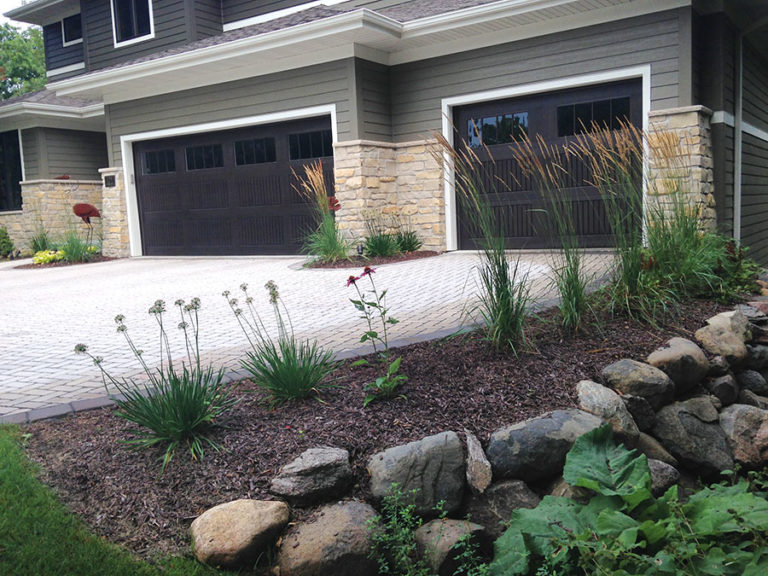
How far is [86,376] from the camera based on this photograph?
4508 mm

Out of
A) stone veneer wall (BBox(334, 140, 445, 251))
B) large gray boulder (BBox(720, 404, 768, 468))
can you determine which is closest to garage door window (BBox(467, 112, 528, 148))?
stone veneer wall (BBox(334, 140, 445, 251))

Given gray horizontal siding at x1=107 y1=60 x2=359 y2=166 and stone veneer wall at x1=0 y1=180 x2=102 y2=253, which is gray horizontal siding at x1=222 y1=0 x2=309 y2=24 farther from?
stone veneer wall at x1=0 y1=180 x2=102 y2=253

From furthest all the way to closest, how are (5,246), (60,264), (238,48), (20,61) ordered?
1. (20,61)
2. (5,246)
3. (60,264)
4. (238,48)

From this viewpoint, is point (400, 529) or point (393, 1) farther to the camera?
point (393, 1)

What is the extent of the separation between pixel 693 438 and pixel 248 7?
44.2 ft

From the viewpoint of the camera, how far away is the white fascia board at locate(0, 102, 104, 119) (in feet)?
49.6

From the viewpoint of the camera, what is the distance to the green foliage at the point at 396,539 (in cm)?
263

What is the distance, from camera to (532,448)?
2988 millimetres

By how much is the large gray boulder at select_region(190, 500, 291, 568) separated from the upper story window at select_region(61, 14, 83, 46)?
1857 cm

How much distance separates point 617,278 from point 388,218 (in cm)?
679

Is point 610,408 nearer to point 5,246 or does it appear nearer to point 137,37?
point 137,37

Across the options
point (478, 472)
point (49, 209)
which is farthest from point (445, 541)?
point (49, 209)

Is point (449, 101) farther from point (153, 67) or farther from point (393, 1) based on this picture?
point (153, 67)

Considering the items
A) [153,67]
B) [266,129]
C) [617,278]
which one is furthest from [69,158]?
[617,278]
